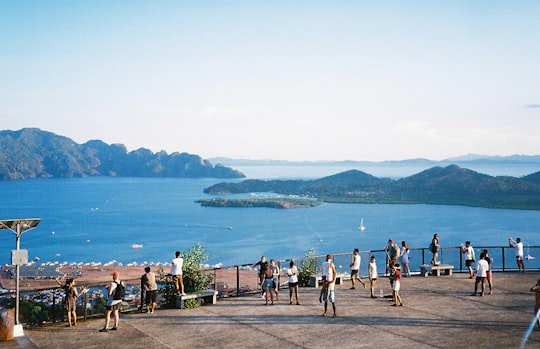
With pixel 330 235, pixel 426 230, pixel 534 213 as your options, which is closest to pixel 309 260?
pixel 330 235

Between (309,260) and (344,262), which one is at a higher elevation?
(309,260)

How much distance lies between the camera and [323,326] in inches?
585

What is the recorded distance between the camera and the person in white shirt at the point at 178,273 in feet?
54.3

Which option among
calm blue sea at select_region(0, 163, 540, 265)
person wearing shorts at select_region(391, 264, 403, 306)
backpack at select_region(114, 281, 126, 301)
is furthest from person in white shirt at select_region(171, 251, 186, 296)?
calm blue sea at select_region(0, 163, 540, 265)

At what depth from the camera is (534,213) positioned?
197500 millimetres

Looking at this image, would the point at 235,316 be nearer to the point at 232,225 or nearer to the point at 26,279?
the point at 26,279

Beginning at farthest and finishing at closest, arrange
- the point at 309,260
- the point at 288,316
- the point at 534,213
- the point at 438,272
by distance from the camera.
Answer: the point at 534,213 < the point at 438,272 < the point at 309,260 < the point at 288,316

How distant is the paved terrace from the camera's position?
1322 cm

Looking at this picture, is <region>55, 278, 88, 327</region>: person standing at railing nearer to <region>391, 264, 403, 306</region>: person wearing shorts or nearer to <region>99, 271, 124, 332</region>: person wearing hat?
<region>99, 271, 124, 332</region>: person wearing hat

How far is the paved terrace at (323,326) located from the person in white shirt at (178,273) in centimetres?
71

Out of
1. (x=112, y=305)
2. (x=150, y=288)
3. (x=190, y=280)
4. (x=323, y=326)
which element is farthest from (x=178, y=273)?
(x=323, y=326)

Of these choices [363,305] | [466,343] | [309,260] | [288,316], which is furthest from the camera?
[309,260]

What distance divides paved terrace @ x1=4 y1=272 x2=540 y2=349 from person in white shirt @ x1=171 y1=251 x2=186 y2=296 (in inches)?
27.8

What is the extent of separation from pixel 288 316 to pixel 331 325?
170cm
